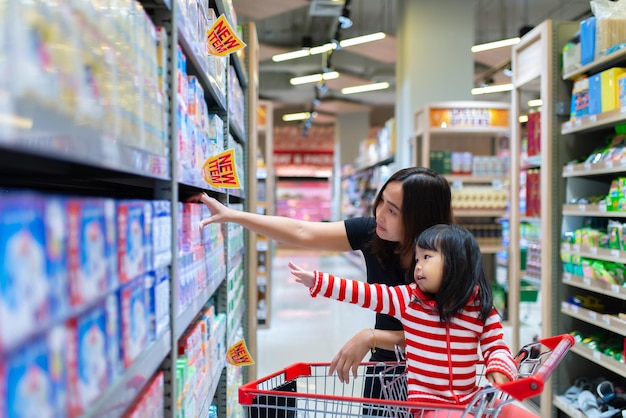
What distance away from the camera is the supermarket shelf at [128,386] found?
2.65 feet

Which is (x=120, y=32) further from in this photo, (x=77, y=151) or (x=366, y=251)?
(x=366, y=251)

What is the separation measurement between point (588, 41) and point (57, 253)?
3570 mm

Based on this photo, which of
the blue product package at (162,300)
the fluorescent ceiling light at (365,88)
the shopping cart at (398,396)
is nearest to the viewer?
the blue product package at (162,300)

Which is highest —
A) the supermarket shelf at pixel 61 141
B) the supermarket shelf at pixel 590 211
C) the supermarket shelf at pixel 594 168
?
the supermarket shelf at pixel 594 168

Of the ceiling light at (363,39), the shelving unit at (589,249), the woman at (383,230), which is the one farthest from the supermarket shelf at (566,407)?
the ceiling light at (363,39)

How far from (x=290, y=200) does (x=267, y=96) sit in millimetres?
7831

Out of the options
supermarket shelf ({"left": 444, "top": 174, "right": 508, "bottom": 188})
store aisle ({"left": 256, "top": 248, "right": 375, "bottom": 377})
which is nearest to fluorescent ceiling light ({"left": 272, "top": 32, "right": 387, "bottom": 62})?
supermarket shelf ({"left": 444, "top": 174, "right": 508, "bottom": 188})

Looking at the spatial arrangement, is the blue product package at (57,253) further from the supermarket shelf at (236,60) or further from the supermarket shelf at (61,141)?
the supermarket shelf at (236,60)

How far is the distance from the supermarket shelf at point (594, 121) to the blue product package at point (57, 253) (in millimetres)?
Result: 3103

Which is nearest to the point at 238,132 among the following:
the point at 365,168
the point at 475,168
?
the point at 475,168

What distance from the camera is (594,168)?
331 centimetres

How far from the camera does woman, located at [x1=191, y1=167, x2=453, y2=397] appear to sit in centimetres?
194

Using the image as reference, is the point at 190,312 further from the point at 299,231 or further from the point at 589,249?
the point at 589,249

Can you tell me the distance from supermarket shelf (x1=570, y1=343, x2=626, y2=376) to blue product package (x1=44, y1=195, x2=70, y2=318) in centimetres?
311
